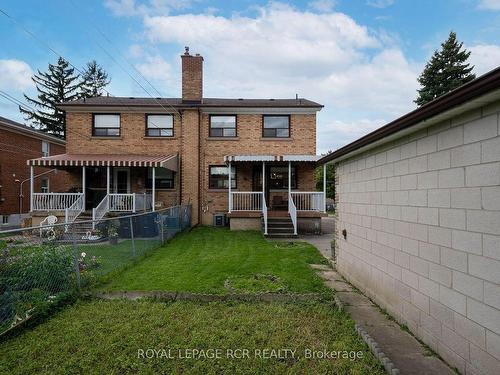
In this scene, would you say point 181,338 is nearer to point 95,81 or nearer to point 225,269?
point 225,269

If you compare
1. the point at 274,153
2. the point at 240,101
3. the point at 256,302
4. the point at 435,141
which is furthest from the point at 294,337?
the point at 240,101

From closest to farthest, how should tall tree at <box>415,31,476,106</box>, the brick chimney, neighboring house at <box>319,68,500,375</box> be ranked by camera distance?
neighboring house at <box>319,68,500,375</box>, the brick chimney, tall tree at <box>415,31,476,106</box>

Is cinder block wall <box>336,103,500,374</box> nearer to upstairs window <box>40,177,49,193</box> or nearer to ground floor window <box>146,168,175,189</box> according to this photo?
ground floor window <box>146,168,175,189</box>

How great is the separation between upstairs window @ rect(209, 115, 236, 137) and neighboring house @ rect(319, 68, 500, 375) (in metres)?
12.4

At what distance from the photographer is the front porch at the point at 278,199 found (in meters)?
14.4

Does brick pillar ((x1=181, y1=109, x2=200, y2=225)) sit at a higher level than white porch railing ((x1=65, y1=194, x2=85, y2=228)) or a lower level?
higher

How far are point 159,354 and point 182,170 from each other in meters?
14.2

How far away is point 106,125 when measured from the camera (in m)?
17.6

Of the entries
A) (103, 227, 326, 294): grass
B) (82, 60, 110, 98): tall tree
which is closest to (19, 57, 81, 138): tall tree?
(82, 60, 110, 98): tall tree

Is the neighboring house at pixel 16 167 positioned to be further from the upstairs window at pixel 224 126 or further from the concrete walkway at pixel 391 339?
the concrete walkway at pixel 391 339

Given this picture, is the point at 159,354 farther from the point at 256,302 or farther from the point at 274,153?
the point at 274,153

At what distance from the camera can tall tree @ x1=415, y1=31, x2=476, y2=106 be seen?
1181 inches

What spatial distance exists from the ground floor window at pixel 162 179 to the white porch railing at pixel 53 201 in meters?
3.58

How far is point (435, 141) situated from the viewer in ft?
12.8
